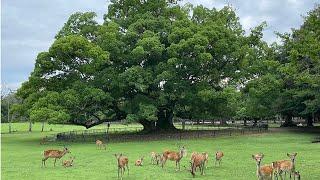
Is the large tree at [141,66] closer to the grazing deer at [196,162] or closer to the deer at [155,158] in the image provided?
the deer at [155,158]

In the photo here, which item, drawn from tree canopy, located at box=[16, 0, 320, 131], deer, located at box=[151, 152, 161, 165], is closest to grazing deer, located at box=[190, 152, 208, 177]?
deer, located at box=[151, 152, 161, 165]

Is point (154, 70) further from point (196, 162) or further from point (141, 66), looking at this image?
point (196, 162)

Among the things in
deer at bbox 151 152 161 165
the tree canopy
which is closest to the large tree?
the tree canopy

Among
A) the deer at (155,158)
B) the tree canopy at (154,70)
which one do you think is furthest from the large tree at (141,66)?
the deer at (155,158)

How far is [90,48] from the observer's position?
135ft

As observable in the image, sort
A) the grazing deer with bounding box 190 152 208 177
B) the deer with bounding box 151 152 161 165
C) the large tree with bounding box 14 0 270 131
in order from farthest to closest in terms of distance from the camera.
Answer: the large tree with bounding box 14 0 270 131 → the deer with bounding box 151 152 161 165 → the grazing deer with bounding box 190 152 208 177

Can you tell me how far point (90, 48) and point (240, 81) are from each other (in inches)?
626

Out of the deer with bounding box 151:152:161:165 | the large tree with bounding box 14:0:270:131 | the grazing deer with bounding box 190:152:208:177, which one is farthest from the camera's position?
the large tree with bounding box 14:0:270:131

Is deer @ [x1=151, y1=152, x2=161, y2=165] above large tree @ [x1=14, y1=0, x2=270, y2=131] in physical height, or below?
below

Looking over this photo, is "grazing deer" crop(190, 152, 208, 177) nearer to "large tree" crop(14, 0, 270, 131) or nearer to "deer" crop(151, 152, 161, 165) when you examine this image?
"deer" crop(151, 152, 161, 165)

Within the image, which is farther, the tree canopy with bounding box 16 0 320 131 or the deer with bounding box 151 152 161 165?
the tree canopy with bounding box 16 0 320 131

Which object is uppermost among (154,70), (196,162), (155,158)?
(154,70)

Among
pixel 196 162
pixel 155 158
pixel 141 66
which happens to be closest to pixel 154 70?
pixel 141 66

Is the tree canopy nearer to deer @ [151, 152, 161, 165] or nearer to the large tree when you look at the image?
the large tree
